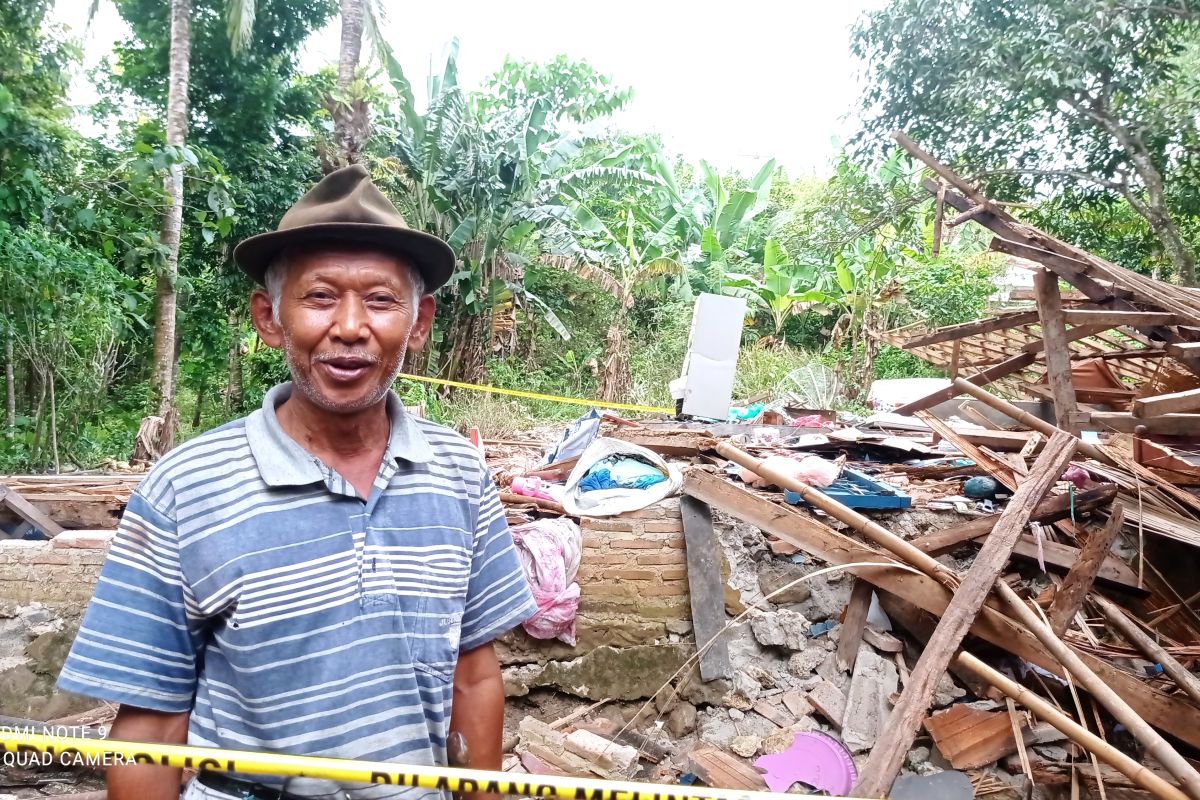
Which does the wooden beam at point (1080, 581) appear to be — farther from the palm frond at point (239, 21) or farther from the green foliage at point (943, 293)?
the green foliage at point (943, 293)

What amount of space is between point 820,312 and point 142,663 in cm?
1470

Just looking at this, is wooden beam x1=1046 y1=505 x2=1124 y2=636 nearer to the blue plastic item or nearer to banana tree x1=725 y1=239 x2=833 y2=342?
the blue plastic item

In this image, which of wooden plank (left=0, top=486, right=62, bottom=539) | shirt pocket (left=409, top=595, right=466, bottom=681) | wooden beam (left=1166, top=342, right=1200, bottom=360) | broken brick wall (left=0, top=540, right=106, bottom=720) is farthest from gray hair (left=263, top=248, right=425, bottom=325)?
wooden plank (left=0, top=486, right=62, bottom=539)

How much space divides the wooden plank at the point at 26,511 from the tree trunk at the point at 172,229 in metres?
3.97

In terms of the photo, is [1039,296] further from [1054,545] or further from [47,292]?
[47,292]

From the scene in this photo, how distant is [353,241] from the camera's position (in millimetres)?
1230

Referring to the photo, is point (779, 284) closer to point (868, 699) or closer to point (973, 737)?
point (868, 699)

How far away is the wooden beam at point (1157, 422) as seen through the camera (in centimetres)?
288

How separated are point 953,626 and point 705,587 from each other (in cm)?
161

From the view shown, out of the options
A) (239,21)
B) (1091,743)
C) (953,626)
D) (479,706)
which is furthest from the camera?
(239,21)

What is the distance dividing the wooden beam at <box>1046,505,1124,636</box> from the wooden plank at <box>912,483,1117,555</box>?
2.47ft

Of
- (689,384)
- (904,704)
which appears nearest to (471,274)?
(689,384)

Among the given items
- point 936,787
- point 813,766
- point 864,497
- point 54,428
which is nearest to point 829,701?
point 813,766

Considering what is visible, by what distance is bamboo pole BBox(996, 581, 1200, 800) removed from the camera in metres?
1.82
